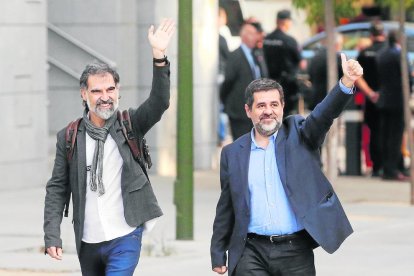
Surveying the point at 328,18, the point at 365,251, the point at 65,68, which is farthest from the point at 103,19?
the point at 365,251

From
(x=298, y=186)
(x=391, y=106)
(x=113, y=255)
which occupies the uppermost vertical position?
(x=391, y=106)

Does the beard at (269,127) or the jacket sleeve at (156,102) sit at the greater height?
the jacket sleeve at (156,102)

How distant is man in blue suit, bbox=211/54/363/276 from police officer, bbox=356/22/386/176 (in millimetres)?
12032

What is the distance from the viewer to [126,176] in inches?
286

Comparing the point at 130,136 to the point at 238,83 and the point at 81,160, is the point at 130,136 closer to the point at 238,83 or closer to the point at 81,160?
the point at 81,160

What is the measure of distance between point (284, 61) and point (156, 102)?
12735 mm

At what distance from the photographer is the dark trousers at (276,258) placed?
7062 mm

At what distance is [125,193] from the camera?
23.8 ft

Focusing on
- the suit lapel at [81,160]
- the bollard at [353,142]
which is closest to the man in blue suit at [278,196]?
the suit lapel at [81,160]

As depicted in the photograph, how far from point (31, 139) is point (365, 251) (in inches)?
234

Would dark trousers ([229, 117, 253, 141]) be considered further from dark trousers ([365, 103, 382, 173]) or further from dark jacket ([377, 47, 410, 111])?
dark trousers ([365, 103, 382, 173])

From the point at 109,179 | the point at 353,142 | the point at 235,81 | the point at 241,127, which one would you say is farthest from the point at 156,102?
the point at 353,142

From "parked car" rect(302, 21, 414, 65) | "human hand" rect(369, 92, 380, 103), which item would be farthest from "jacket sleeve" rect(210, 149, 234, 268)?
"parked car" rect(302, 21, 414, 65)

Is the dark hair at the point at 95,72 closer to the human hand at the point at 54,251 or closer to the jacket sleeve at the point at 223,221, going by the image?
the jacket sleeve at the point at 223,221
